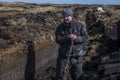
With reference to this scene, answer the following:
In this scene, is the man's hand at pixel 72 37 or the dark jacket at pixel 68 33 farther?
the dark jacket at pixel 68 33

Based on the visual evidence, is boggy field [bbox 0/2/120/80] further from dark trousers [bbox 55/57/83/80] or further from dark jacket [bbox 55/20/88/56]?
dark jacket [bbox 55/20/88/56]

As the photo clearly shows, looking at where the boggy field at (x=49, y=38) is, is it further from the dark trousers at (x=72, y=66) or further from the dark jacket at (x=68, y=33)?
the dark jacket at (x=68, y=33)

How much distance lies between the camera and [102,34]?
53.2 feet

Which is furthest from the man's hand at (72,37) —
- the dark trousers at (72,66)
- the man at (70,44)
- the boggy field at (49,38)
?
the boggy field at (49,38)

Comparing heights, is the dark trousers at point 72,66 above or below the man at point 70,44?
below

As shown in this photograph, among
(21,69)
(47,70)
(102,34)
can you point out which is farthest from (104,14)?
(21,69)

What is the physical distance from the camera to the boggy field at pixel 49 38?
37.7ft

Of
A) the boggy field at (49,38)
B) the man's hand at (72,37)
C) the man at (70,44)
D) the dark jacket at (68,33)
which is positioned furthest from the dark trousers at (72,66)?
the boggy field at (49,38)

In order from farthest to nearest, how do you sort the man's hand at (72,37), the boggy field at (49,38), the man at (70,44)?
the boggy field at (49,38), the man at (70,44), the man's hand at (72,37)

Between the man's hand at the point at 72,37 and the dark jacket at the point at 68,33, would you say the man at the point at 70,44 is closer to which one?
the dark jacket at the point at 68,33

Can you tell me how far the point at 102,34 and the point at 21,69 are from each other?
563 cm

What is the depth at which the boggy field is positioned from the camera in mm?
11477

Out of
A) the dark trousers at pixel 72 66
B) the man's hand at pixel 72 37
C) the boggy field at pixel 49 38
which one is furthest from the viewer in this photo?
the boggy field at pixel 49 38

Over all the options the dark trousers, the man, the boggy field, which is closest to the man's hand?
the man
